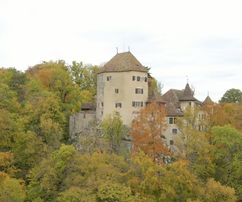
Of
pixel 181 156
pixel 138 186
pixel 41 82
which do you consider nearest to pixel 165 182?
pixel 138 186

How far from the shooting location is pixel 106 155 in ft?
129

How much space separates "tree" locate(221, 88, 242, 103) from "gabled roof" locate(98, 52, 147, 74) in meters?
46.3

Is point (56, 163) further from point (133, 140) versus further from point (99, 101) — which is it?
point (99, 101)

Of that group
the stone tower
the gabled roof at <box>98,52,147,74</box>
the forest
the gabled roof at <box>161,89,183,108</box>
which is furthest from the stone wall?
the gabled roof at <box>161,89,183,108</box>

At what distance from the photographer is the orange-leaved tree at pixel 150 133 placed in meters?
44.1

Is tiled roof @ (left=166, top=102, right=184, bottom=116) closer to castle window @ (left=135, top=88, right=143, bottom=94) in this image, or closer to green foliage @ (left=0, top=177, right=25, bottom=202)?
castle window @ (left=135, top=88, right=143, bottom=94)

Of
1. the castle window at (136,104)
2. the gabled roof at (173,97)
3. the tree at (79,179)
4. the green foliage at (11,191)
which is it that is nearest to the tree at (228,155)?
the castle window at (136,104)

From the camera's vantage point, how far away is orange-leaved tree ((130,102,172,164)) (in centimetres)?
4409

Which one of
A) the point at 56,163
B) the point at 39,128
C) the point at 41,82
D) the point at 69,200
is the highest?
the point at 41,82

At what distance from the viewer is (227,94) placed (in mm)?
91750

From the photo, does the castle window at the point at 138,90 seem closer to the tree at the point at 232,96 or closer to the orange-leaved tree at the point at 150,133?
the orange-leaved tree at the point at 150,133

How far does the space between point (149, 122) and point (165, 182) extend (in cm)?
1101

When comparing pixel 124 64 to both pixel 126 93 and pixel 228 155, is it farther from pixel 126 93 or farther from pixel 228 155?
pixel 228 155

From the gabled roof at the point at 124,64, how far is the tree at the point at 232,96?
46257 mm
